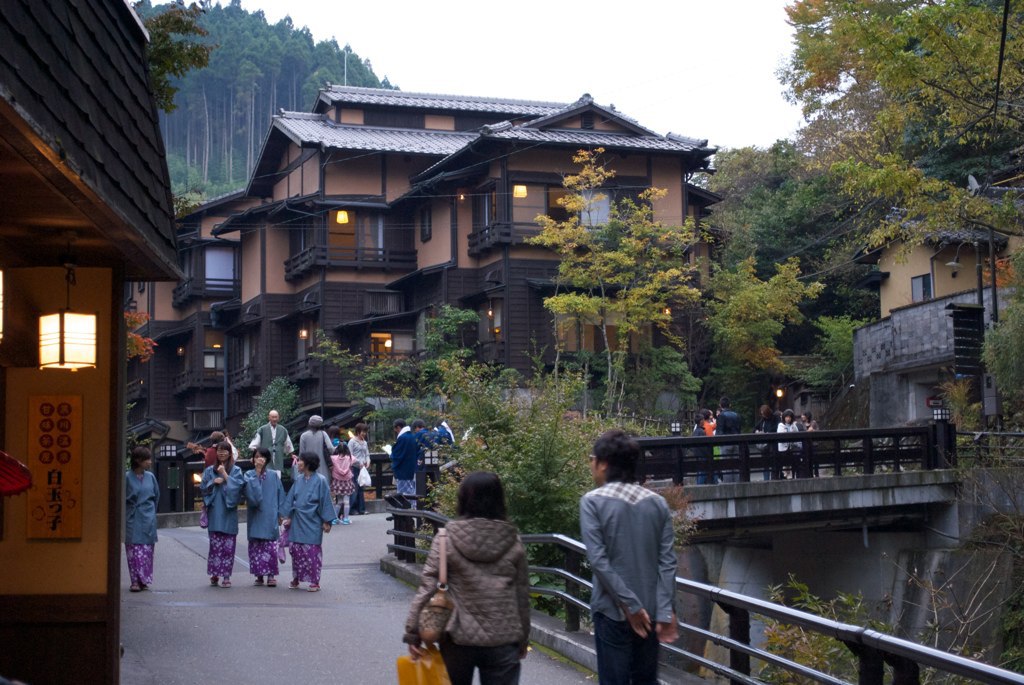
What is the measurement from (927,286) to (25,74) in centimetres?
3566

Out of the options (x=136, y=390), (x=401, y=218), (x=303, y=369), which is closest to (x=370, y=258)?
(x=401, y=218)

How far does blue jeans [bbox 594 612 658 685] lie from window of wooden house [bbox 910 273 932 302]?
3300 cm

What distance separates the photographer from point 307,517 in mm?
14484

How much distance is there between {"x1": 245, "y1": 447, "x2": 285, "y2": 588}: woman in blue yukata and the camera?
48.2ft

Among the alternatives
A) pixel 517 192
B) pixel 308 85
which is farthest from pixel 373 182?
pixel 308 85

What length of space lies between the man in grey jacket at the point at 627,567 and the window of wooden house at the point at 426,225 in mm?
36375

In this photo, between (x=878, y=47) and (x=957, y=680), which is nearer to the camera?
(x=957, y=680)

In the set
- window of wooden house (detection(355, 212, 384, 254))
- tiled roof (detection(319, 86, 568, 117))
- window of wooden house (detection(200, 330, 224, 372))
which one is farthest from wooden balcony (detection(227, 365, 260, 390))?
tiled roof (detection(319, 86, 568, 117))

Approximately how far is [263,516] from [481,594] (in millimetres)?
8933

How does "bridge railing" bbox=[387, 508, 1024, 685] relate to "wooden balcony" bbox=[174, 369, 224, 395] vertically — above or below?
below

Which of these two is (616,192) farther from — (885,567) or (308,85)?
(308,85)

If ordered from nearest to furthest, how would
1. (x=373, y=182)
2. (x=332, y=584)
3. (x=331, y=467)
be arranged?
(x=332, y=584), (x=331, y=467), (x=373, y=182)

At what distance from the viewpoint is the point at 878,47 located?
18609mm

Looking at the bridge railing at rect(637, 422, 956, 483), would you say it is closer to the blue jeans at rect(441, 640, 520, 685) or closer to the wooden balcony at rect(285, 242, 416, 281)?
the blue jeans at rect(441, 640, 520, 685)
